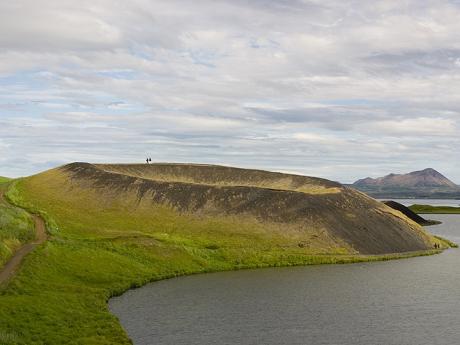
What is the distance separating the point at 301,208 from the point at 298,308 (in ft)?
172

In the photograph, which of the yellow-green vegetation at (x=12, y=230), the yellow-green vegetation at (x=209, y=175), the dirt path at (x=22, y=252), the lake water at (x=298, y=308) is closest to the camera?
the lake water at (x=298, y=308)

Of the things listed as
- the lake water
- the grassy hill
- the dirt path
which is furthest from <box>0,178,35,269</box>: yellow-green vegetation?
the lake water

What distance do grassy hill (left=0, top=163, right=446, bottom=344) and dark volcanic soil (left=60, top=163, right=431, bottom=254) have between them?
265mm

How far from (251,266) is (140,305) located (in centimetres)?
3103

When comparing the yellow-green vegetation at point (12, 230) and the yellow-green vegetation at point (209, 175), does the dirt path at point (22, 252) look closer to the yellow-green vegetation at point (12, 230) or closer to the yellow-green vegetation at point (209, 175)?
the yellow-green vegetation at point (12, 230)

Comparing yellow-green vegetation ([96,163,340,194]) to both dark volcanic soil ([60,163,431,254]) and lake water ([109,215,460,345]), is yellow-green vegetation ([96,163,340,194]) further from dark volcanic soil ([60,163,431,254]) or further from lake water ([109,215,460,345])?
lake water ([109,215,460,345])

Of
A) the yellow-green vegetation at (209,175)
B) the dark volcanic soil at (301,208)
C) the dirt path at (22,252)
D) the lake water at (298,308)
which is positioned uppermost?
the yellow-green vegetation at (209,175)

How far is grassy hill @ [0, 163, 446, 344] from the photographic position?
60.1 m

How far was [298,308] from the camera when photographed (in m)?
55.9

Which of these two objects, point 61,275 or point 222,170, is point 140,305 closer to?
point 61,275

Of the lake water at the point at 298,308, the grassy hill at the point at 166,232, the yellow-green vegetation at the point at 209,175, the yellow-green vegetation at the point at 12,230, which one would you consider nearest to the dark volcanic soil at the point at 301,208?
the grassy hill at the point at 166,232

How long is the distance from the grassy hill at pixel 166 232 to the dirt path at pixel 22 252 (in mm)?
1266

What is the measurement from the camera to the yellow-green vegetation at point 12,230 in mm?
67750

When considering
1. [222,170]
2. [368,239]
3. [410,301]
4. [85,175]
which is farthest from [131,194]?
[410,301]
